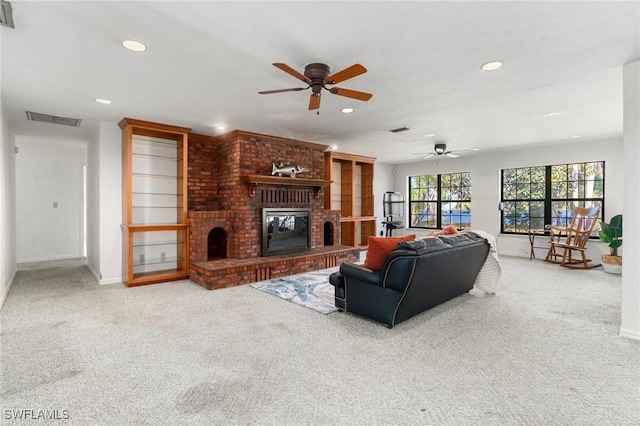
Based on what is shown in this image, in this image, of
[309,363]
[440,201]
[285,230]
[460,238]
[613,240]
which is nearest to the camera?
[309,363]

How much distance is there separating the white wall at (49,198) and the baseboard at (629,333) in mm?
8784

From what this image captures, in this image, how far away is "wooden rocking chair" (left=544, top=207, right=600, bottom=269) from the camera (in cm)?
628

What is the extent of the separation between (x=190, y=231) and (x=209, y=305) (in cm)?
176

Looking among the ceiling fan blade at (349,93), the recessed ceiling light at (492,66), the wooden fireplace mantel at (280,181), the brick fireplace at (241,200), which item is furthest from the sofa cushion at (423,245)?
the wooden fireplace mantel at (280,181)

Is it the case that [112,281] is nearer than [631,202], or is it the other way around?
[631,202]

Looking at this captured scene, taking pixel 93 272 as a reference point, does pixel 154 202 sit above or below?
above

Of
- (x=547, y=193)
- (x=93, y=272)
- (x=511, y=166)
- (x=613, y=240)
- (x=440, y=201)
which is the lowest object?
(x=93, y=272)

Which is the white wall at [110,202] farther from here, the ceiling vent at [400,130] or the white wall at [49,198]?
the ceiling vent at [400,130]

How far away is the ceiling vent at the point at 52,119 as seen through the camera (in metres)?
4.67

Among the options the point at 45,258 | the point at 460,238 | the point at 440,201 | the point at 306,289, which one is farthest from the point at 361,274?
the point at 45,258

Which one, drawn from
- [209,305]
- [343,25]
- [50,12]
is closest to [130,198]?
[209,305]

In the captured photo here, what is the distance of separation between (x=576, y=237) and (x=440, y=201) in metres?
3.44

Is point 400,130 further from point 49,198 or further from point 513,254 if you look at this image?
point 49,198

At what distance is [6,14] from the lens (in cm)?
216
